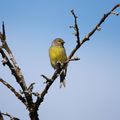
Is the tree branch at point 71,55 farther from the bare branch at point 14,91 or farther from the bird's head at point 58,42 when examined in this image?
the bird's head at point 58,42

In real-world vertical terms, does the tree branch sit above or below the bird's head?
below

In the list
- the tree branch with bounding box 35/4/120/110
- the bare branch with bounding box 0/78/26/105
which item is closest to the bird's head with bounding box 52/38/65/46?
the tree branch with bounding box 35/4/120/110

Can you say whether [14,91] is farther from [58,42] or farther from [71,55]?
[58,42]

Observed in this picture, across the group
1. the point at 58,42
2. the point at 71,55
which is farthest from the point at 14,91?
the point at 58,42

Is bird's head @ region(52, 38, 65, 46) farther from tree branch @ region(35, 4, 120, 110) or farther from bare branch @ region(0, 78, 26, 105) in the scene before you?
bare branch @ region(0, 78, 26, 105)

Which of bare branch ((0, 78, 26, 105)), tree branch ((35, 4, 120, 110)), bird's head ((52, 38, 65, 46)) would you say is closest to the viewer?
tree branch ((35, 4, 120, 110))

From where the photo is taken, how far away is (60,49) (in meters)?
12.4

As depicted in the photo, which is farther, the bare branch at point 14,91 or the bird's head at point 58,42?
the bird's head at point 58,42

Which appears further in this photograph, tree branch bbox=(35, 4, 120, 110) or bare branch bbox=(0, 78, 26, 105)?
bare branch bbox=(0, 78, 26, 105)

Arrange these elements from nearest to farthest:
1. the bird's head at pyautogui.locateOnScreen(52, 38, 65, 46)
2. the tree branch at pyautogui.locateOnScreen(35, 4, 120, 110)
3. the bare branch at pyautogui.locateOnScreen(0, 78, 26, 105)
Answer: the tree branch at pyautogui.locateOnScreen(35, 4, 120, 110) < the bare branch at pyautogui.locateOnScreen(0, 78, 26, 105) < the bird's head at pyautogui.locateOnScreen(52, 38, 65, 46)

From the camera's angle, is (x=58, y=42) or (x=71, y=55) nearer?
(x=71, y=55)

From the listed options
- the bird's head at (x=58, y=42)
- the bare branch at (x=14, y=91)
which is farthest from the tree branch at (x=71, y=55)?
the bird's head at (x=58, y=42)

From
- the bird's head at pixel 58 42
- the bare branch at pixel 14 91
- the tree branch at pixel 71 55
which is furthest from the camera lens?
the bird's head at pixel 58 42

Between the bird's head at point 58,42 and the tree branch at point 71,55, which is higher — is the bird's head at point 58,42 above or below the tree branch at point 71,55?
above
